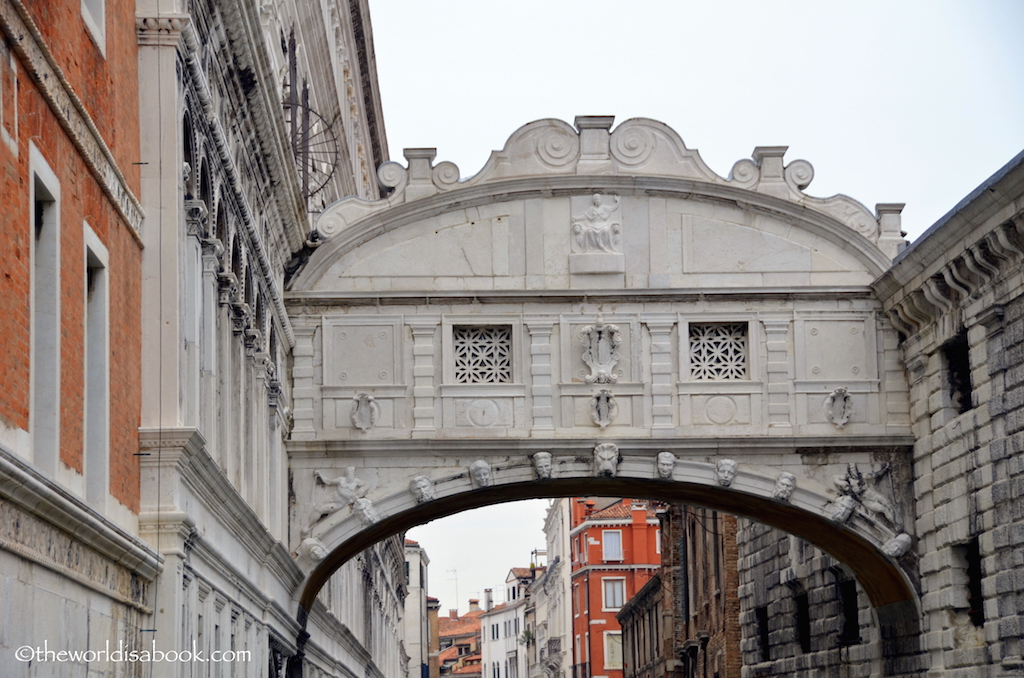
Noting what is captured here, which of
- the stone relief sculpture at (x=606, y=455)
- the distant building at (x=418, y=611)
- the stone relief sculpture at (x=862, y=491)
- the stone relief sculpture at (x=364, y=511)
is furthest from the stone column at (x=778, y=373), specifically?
the distant building at (x=418, y=611)

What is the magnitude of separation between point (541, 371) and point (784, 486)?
331 cm

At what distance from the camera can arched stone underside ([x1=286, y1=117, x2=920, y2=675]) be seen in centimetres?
2048

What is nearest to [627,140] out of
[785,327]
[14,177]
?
[785,327]

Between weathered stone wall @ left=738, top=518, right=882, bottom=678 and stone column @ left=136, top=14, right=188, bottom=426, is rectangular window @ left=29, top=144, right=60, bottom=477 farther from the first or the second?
weathered stone wall @ left=738, top=518, right=882, bottom=678

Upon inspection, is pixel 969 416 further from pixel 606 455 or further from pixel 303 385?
pixel 303 385

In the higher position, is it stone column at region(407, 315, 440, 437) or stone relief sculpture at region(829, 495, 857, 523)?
stone column at region(407, 315, 440, 437)

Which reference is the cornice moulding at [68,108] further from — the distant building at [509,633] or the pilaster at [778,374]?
the distant building at [509,633]

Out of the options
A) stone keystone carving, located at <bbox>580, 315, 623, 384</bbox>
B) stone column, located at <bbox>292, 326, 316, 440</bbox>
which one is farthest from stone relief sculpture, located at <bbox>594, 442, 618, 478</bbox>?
stone column, located at <bbox>292, 326, 316, 440</bbox>

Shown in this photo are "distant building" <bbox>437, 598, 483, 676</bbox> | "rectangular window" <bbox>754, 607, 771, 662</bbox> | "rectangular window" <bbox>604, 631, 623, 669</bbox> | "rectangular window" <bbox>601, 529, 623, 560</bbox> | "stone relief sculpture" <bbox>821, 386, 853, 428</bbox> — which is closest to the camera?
"stone relief sculpture" <bbox>821, 386, 853, 428</bbox>

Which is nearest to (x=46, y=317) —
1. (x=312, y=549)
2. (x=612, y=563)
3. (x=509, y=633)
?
(x=312, y=549)

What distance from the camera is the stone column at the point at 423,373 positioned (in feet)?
67.3

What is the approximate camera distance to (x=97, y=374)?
1022 centimetres

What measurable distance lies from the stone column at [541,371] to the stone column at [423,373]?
121cm

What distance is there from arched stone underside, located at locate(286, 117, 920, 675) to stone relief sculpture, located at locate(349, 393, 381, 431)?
0.09 feet
